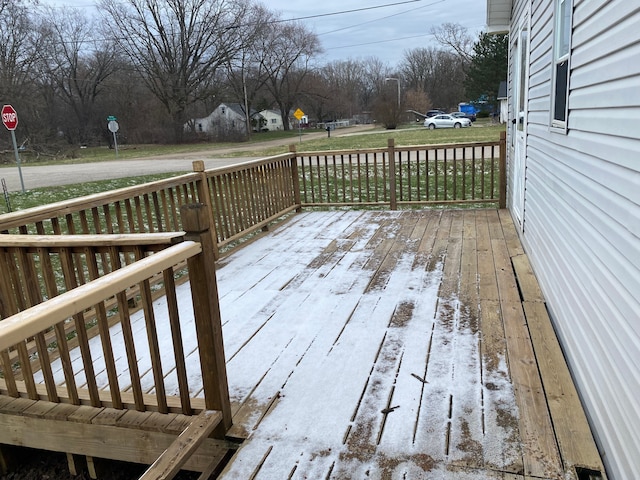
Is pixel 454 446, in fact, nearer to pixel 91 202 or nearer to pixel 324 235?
pixel 91 202

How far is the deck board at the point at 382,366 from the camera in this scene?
188 cm

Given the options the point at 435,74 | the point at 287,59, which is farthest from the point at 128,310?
the point at 435,74

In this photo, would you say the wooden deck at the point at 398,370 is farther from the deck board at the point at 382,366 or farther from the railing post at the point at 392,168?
the railing post at the point at 392,168

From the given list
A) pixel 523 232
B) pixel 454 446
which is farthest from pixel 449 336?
pixel 523 232

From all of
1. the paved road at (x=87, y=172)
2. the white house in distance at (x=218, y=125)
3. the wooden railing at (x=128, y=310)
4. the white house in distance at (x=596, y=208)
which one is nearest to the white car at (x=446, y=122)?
the white house in distance at (x=218, y=125)

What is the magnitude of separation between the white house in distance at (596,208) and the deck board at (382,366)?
255 millimetres

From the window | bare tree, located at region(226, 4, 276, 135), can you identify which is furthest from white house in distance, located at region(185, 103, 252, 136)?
the window

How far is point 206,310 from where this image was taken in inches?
77.2

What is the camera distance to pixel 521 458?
181 centimetres

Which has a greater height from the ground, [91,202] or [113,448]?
[91,202]

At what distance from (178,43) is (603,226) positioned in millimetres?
41020

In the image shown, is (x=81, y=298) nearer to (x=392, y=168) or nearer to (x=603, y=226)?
(x=603, y=226)

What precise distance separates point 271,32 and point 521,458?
1792 inches

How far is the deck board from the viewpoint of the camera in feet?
6.15
